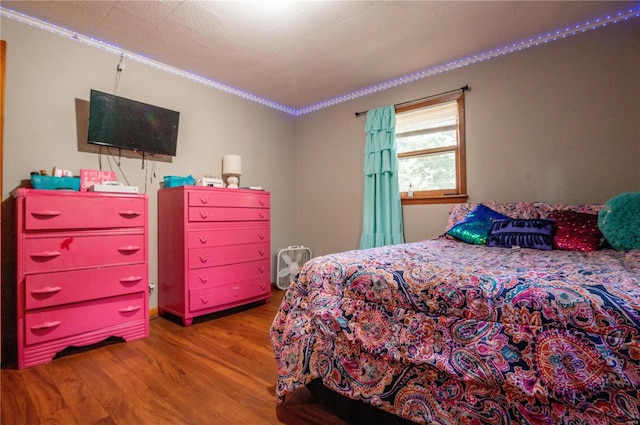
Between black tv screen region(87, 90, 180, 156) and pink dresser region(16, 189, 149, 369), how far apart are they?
22.5 inches

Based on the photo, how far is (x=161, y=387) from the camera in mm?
1629

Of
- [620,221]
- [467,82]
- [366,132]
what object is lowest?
[620,221]

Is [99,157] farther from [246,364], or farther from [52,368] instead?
[246,364]

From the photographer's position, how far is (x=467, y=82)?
119 inches

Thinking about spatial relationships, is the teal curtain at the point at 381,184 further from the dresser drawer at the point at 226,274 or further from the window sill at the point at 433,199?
the dresser drawer at the point at 226,274

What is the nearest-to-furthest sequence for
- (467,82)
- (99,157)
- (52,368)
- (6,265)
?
(52,368) → (6,265) → (99,157) → (467,82)

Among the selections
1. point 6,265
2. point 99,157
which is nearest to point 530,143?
point 99,157

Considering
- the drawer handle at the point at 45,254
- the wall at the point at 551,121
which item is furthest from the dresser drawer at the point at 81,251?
the wall at the point at 551,121

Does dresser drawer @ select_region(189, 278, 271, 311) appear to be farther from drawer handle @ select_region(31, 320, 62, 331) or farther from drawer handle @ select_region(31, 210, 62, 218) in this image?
drawer handle @ select_region(31, 210, 62, 218)

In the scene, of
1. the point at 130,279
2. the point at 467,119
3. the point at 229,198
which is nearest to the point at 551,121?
the point at 467,119

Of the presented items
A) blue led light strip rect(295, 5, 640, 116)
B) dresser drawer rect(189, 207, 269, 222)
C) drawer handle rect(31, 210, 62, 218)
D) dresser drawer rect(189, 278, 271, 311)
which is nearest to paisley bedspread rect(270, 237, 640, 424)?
dresser drawer rect(189, 278, 271, 311)

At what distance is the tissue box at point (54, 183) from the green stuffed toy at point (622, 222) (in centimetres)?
357

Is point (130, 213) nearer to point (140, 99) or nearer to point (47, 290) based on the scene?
point (47, 290)

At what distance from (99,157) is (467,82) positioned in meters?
3.42
